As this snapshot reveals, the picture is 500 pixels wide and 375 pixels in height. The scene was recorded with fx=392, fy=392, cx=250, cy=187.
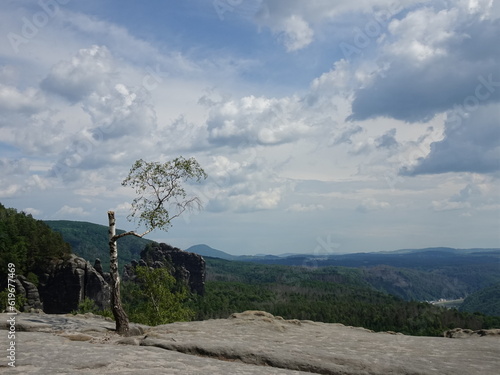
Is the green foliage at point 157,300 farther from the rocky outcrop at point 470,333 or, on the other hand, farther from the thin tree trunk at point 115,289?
the rocky outcrop at point 470,333

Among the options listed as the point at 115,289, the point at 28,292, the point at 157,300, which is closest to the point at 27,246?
the point at 28,292

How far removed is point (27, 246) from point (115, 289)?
115509 millimetres

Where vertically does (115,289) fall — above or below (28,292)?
above

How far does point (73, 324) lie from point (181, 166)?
43.8ft

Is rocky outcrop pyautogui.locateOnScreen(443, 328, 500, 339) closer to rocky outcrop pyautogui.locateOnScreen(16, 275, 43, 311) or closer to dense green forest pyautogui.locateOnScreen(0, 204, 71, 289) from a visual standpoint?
rocky outcrop pyautogui.locateOnScreen(16, 275, 43, 311)

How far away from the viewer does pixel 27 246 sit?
408ft

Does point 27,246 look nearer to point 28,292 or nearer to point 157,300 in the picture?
point 28,292

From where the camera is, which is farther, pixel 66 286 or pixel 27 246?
pixel 27 246

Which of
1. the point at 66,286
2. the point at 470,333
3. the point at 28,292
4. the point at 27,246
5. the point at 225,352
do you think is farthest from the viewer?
the point at 27,246

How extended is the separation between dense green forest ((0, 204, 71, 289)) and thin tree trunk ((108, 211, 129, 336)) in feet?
334

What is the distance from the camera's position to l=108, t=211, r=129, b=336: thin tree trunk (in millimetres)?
25188

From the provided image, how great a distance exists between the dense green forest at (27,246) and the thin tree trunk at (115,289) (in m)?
102

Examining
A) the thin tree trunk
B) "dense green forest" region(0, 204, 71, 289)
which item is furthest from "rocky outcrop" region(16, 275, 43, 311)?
the thin tree trunk

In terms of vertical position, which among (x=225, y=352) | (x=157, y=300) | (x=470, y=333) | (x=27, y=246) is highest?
(x=27, y=246)
